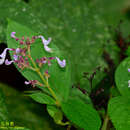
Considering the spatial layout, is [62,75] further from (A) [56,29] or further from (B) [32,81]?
(A) [56,29]

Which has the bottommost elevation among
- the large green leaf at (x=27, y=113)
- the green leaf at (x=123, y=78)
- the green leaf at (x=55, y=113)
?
the large green leaf at (x=27, y=113)

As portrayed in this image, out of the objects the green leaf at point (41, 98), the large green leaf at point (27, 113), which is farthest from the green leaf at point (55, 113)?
the large green leaf at point (27, 113)

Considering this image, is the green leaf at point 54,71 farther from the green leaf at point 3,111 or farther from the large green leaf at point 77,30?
the large green leaf at point 77,30

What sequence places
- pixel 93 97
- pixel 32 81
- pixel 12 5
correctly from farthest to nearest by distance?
pixel 12 5
pixel 93 97
pixel 32 81

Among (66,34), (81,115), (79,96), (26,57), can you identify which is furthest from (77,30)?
(81,115)

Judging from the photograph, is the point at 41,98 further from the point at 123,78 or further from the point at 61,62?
the point at 123,78

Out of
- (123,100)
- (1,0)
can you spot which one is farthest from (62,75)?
(1,0)
